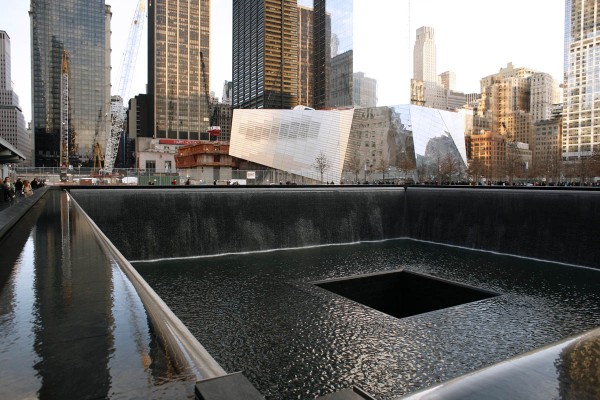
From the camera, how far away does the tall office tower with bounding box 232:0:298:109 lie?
13062 centimetres

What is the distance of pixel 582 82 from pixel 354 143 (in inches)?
2493

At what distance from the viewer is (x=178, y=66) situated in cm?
14350

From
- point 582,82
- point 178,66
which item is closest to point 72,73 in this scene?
point 178,66

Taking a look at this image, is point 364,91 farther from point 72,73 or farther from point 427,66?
point 427,66

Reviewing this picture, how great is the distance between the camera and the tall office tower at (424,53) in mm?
188938

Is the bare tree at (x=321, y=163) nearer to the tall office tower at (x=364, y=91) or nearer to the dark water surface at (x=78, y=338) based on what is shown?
the tall office tower at (x=364, y=91)

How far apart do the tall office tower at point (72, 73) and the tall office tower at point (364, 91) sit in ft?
226

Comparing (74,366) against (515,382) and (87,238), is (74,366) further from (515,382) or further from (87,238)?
(87,238)

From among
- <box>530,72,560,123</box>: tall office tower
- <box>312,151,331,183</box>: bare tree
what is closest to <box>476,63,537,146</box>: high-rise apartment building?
<box>530,72,560,123</box>: tall office tower

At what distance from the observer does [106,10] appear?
388 feet

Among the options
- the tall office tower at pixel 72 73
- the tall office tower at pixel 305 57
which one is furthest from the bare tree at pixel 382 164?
the tall office tower at pixel 72 73

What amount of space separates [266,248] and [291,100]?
394ft

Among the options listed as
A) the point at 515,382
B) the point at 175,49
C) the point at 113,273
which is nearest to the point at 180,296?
the point at 113,273

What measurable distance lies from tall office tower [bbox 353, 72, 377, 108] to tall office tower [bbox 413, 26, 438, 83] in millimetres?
105221
